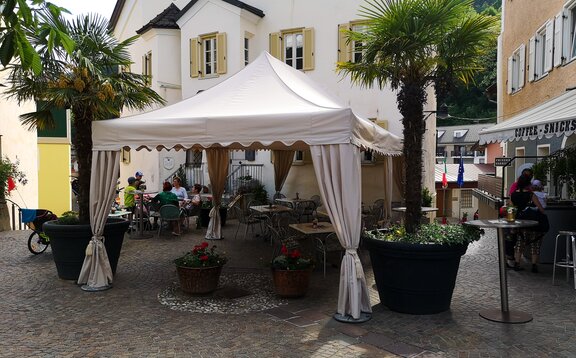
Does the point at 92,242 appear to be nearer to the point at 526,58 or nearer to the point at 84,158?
the point at 84,158

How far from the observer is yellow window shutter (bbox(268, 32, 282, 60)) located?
55.7ft

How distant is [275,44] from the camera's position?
17094mm

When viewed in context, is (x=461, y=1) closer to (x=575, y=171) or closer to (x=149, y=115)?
(x=149, y=115)

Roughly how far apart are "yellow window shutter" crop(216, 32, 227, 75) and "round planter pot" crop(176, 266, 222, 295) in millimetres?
12126

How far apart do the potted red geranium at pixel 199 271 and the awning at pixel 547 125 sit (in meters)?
5.52

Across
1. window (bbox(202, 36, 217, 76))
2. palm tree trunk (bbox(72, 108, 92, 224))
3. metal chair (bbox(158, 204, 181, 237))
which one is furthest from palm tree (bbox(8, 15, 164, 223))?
window (bbox(202, 36, 217, 76))

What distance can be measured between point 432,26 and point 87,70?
4945 millimetres

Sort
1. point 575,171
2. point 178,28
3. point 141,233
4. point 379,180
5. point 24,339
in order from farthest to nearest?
point 178,28, point 379,180, point 141,233, point 575,171, point 24,339

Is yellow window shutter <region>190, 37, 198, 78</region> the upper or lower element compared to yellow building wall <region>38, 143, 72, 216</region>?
upper

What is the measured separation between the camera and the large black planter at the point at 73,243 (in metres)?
6.97

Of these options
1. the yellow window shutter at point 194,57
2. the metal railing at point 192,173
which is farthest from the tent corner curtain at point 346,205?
the yellow window shutter at point 194,57

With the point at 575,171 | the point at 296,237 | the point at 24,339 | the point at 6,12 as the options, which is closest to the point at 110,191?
the point at 24,339

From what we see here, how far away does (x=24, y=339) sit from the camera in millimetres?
4914

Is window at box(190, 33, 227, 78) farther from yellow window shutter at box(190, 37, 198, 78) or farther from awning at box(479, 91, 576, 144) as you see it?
awning at box(479, 91, 576, 144)
